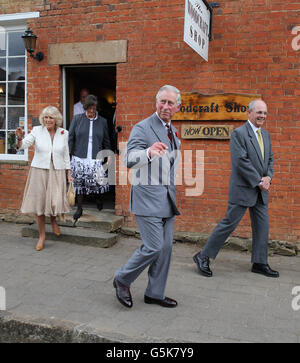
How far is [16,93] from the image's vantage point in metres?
7.34

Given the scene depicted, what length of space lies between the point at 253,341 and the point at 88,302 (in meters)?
1.65

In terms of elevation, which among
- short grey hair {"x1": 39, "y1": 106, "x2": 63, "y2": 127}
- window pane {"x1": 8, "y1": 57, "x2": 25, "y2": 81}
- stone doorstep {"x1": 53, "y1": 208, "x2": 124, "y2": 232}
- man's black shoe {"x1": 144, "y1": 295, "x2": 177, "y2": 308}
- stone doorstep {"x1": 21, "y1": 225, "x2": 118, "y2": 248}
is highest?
window pane {"x1": 8, "y1": 57, "x2": 25, "y2": 81}

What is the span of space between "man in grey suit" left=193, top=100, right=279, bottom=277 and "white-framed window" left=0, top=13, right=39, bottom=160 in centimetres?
399

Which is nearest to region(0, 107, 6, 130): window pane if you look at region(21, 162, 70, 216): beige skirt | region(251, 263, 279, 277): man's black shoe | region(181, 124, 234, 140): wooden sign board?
region(21, 162, 70, 216): beige skirt

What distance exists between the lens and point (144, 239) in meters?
3.73

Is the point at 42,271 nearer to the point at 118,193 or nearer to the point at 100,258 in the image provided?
the point at 100,258

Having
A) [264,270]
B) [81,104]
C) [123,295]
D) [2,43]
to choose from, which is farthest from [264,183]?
[2,43]

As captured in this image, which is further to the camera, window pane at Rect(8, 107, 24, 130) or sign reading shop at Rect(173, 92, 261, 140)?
window pane at Rect(8, 107, 24, 130)

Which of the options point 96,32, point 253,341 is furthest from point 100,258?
point 96,32

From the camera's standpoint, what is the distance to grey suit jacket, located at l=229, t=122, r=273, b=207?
15.4 ft

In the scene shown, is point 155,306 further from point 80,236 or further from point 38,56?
point 38,56

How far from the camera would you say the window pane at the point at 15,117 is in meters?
7.32

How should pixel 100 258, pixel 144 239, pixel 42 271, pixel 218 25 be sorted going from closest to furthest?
pixel 144 239 → pixel 42 271 → pixel 100 258 → pixel 218 25

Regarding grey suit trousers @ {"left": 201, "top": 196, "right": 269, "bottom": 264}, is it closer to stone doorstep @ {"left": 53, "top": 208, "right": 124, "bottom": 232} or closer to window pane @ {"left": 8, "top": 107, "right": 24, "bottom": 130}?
stone doorstep @ {"left": 53, "top": 208, "right": 124, "bottom": 232}
